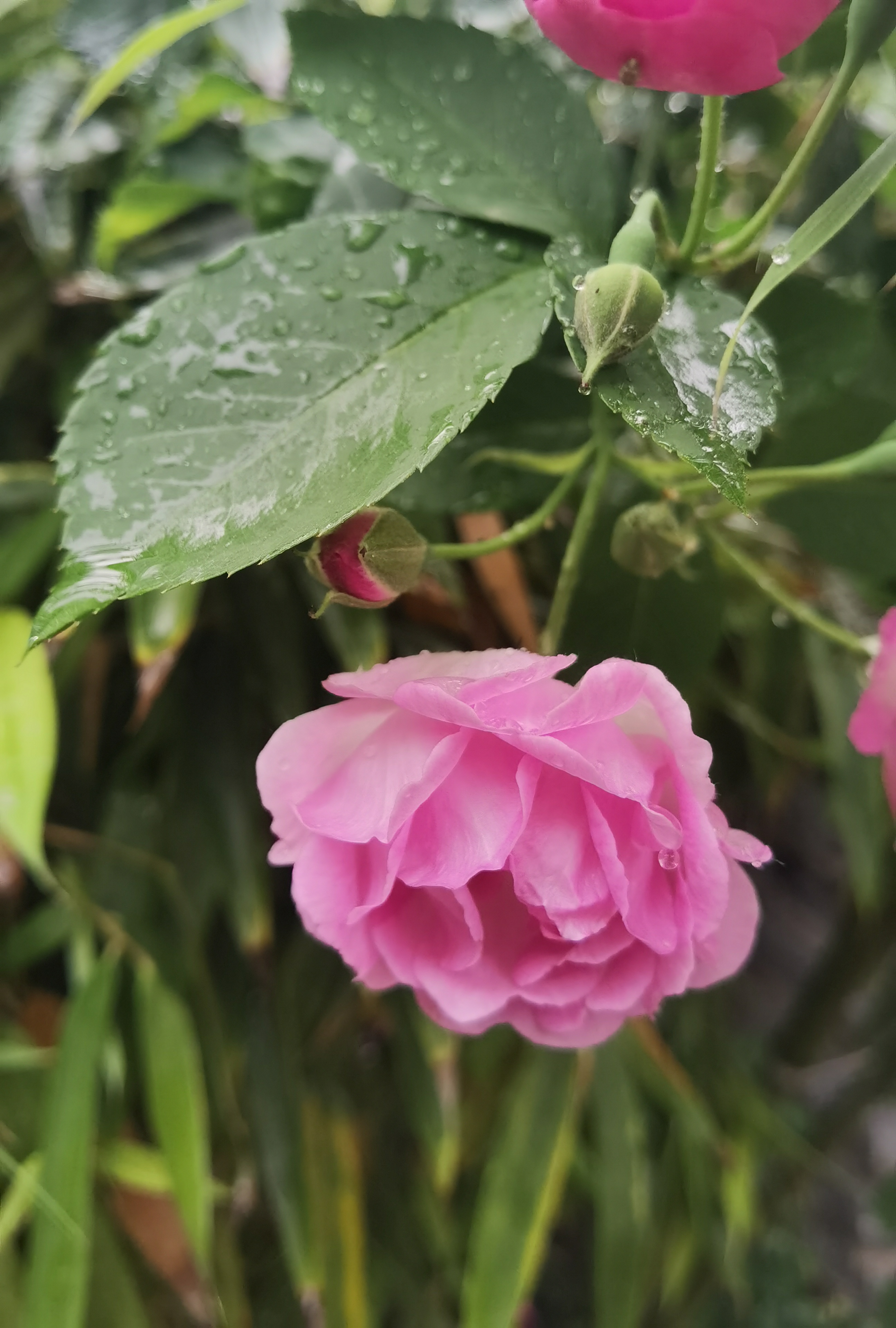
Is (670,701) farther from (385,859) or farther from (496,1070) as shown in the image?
(496,1070)

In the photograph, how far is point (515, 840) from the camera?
21 cm

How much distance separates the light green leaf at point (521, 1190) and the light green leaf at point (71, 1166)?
268mm

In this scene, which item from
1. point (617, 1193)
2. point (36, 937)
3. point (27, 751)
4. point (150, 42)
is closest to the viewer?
point (150, 42)

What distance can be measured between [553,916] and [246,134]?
41 centimetres

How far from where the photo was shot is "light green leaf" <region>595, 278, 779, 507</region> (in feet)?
0.64

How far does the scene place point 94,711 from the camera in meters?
0.59

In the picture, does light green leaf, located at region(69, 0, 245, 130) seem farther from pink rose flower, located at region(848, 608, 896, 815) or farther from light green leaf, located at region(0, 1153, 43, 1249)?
light green leaf, located at region(0, 1153, 43, 1249)

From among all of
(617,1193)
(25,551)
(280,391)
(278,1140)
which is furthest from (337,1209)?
(280,391)

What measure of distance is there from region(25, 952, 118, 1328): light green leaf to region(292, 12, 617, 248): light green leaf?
1.57 ft

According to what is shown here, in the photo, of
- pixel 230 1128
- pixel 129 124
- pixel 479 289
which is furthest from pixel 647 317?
pixel 230 1128

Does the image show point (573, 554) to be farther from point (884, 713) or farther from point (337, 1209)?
point (337, 1209)

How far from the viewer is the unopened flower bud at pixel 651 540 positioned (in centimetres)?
25

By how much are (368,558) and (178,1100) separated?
45cm

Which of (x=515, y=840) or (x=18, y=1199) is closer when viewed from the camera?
(x=515, y=840)
